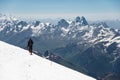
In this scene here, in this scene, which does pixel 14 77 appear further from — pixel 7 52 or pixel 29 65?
pixel 7 52

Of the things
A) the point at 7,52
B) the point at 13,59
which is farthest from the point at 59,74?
the point at 7,52

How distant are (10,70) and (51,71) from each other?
6718 millimetres

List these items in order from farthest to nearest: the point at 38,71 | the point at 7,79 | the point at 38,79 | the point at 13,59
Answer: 1. the point at 13,59
2. the point at 38,71
3. the point at 38,79
4. the point at 7,79

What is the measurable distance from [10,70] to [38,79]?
4.10 m

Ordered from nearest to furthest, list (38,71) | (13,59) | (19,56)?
(38,71)
(13,59)
(19,56)

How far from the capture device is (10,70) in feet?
110

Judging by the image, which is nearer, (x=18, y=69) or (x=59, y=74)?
(x=18, y=69)

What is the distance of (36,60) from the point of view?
41.1 meters

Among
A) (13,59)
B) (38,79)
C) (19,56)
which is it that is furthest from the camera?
(19,56)

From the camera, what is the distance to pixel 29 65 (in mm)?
Answer: 37062

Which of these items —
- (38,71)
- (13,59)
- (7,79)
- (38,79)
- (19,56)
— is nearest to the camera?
(7,79)

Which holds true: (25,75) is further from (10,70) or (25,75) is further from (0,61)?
(0,61)

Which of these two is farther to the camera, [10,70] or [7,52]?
[7,52]

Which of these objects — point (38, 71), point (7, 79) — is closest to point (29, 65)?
point (38, 71)
